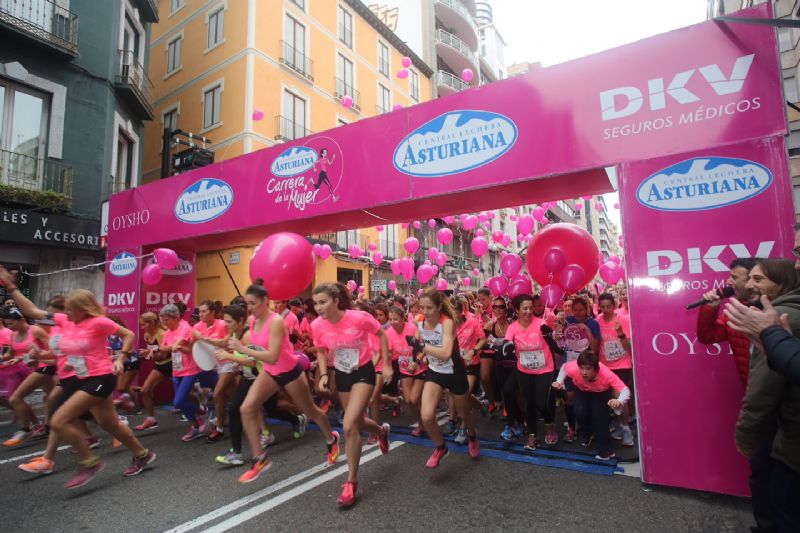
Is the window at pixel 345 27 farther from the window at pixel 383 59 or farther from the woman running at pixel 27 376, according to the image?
the woman running at pixel 27 376

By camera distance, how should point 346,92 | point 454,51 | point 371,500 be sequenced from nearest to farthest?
point 371,500, point 346,92, point 454,51

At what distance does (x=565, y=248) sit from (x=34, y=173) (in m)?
12.6

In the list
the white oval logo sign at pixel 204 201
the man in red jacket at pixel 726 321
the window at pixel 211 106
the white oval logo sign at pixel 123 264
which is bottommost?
the man in red jacket at pixel 726 321

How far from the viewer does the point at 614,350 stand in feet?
18.6

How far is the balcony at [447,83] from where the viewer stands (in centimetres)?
2909

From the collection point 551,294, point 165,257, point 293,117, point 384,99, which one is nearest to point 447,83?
point 384,99

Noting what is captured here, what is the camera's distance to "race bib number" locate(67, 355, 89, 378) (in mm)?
4344

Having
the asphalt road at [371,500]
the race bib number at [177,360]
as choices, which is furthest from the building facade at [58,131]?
the asphalt road at [371,500]

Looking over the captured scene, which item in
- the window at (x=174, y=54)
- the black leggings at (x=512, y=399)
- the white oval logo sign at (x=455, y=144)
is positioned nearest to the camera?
the white oval logo sign at (x=455, y=144)

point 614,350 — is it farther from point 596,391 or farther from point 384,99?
point 384,99

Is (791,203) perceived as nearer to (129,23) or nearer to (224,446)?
(224,446)

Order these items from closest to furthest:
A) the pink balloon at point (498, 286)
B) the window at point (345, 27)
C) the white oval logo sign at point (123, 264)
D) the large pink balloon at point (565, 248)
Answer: the large pink balloon at point (565, 248), the white oval logo sign at point (123, 264), the pink balloon at point (498, 286), the window at point (345, 27)

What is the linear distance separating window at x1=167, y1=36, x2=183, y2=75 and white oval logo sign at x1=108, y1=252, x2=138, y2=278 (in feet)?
50.8

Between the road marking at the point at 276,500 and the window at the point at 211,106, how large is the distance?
57.3 feet
